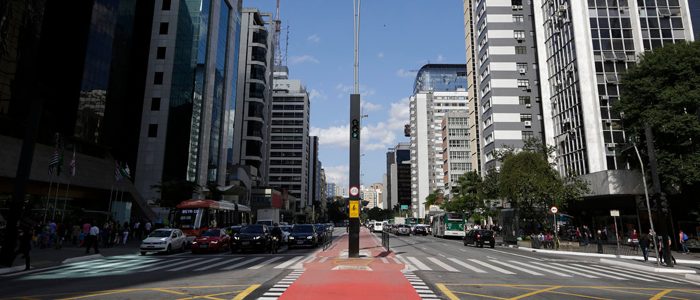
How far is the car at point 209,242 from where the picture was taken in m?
25.8

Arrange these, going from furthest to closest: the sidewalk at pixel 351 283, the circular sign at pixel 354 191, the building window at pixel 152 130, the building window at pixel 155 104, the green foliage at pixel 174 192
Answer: the building window at pixel 155 104, the building window at pixel 152 130, the green foliage at pixel 174 192, the circular sign at pixel 354 191, the sidewalk at pixel 351 283

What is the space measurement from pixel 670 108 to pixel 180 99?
55.6 meters

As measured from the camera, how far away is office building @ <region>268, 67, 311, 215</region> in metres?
144

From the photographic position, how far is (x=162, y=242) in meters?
24.5

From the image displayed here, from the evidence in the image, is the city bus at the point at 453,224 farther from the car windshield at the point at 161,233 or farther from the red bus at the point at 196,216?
the car windshield at the point at 161,233

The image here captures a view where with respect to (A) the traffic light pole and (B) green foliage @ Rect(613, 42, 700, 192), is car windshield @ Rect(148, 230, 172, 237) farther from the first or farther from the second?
(B) green foliage @ Rect(613, 42, 700, 192)

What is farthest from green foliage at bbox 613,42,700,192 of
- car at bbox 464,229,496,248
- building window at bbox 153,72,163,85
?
building window at bbox 153,72,163,85

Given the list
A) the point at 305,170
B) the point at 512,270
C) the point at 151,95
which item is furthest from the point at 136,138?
the point at 305,170

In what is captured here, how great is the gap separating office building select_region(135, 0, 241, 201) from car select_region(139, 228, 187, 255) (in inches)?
1241

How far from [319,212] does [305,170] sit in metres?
43.4

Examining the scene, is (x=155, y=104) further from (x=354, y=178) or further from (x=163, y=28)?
(x=354, y=178)

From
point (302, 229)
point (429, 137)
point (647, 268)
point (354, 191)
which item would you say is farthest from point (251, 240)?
point (429, 137)

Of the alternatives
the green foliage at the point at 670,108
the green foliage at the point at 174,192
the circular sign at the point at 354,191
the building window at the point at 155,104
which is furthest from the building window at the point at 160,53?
the green foliage at the point at 670,108

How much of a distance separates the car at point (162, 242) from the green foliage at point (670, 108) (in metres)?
32.3
